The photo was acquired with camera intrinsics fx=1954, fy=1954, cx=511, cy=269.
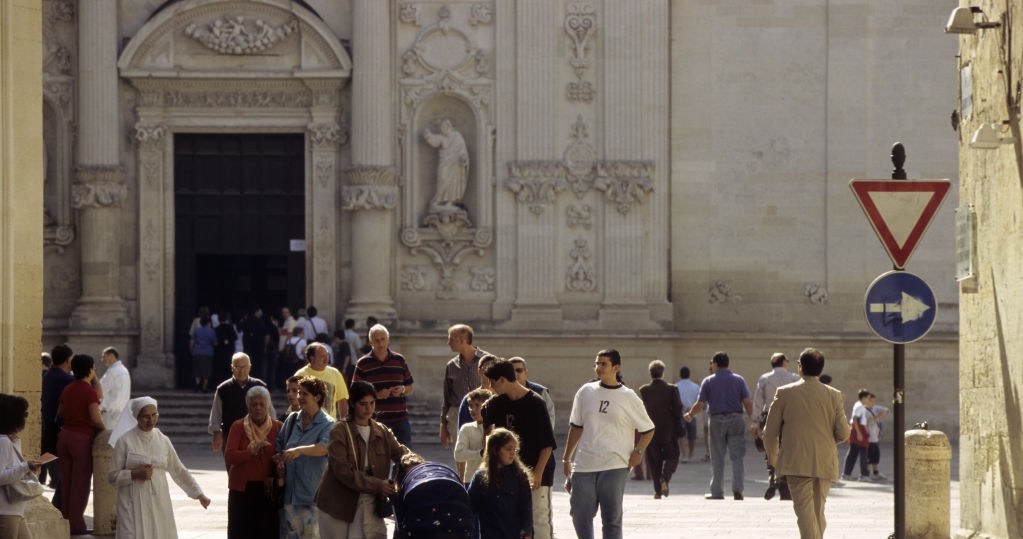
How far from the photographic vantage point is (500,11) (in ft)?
110

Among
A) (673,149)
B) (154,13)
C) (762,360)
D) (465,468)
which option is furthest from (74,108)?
(465,468)

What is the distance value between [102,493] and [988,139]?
350 inches

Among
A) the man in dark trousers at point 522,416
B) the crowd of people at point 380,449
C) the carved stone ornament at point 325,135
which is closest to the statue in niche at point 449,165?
the carved stone ornament at point 325,135

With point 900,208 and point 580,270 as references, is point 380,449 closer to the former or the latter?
point 900,208

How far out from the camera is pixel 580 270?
110 ft

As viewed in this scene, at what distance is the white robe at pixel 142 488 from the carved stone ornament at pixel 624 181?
19.1 meters

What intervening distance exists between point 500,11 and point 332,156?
3.84 metres

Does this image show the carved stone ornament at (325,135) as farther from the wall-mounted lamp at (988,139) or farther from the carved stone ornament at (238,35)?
the wall-mounted lamp at (988,139)

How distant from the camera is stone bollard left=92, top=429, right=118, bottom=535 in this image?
1844cm

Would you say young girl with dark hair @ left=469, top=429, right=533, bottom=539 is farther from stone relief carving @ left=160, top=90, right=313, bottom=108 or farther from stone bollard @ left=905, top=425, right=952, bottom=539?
stone relief carving @ left=160, top=90, right=313, bottom=108

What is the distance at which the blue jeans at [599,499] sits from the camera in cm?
1540

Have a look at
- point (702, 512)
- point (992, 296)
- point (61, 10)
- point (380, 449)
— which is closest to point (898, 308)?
point (992, 296)

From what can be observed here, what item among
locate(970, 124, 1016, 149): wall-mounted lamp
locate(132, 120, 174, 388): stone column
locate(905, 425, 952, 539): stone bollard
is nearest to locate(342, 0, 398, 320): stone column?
locate(132, 120, 174, 388): stone column

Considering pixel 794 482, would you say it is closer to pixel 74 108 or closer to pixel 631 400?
pixel 631 400
